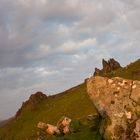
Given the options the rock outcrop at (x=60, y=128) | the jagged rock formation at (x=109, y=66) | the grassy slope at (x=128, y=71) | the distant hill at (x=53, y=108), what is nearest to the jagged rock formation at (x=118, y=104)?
the rock outcrop at (x=60, y=128)

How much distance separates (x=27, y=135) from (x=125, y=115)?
3959 inches

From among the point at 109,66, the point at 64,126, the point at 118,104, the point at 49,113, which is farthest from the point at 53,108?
the point at 118,104

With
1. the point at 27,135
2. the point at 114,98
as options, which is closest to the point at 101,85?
the point at 114,98

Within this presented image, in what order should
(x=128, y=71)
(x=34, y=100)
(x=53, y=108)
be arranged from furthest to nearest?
(x=34, y=100), (x=53, y=108), (x=128, y=71)

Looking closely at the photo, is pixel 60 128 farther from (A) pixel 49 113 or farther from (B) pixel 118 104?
(A) pixel 49 113

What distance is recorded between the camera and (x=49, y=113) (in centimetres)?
14962

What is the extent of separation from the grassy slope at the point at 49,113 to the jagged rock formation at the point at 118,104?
243 ft

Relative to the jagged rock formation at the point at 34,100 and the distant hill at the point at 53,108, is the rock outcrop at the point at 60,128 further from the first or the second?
the jagged rock formation at the point at 34,100

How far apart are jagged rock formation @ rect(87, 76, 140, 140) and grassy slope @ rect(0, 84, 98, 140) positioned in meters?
73.9

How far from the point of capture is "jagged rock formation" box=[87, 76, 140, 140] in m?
41.0

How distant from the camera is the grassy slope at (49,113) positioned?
5241 inches

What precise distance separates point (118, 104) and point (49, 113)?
356ft

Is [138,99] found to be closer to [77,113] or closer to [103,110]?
[103,110]

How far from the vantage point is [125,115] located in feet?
137
